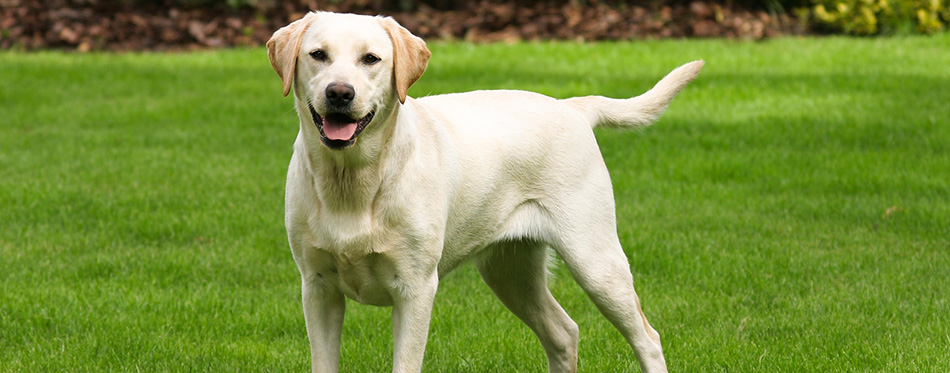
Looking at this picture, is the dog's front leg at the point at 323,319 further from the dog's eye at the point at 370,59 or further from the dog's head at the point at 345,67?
the dog's eye at the point at 370,59

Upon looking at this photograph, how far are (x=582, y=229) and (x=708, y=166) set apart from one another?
432 cm

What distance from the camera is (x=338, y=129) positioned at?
370 centimetres

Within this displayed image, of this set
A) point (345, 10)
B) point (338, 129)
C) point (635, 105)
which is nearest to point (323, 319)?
point (338, 129)

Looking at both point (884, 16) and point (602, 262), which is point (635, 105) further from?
point (884, 16)

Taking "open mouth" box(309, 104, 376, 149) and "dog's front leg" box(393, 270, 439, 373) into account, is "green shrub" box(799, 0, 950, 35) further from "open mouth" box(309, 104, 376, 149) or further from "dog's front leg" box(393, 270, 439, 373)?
"open mouth" box(309, 104, 376, 149)

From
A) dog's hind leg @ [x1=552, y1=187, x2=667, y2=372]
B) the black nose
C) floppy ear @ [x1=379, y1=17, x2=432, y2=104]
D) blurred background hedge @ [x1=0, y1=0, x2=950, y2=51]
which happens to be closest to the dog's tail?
dog's hind leg @ [x1=552, y1=187, x2=667, y2=372]

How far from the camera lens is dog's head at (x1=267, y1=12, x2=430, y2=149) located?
366 cm

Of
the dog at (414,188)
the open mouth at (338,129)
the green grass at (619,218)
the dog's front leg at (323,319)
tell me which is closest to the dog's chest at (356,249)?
the dog at (414,188)

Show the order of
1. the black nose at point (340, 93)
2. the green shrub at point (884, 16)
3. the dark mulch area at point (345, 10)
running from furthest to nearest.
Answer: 1. the dark mulch area at point (345, 10)
2. the green shrub at point (884, 16)
3. the black nose at point (340, 93)

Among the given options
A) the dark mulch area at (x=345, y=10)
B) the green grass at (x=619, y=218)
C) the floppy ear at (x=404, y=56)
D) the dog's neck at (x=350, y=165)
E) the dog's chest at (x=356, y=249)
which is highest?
the floppy ear at (x=404, y=56)

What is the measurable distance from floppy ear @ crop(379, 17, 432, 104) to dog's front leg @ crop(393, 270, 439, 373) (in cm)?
65

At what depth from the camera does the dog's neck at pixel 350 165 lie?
386 centimetres

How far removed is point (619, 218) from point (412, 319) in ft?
12.1

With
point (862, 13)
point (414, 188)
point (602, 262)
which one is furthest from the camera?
point (862, 13)
